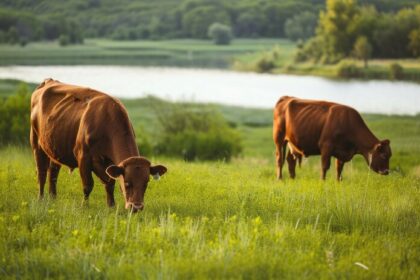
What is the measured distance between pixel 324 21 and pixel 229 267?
62.4m

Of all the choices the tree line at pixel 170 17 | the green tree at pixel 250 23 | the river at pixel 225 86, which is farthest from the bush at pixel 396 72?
the green tree at pixel 250 23

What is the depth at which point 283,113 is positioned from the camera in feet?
48.3

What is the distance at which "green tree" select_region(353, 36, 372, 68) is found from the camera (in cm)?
5353

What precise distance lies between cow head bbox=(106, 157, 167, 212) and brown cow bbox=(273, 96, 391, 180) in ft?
20.5

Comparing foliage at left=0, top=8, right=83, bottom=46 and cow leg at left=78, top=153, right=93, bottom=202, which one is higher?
foliage at left=0, top=8, right=83, bottom=46

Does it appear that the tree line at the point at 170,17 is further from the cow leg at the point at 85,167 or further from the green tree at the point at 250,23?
the cow leg at the point at 85,167

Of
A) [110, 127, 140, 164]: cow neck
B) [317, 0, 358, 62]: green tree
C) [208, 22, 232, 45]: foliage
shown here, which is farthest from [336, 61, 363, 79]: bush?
[110, 127, 140, 164]: cow neck

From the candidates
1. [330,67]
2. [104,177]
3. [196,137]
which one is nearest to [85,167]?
[104,177]

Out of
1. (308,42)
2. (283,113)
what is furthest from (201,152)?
(308,42)

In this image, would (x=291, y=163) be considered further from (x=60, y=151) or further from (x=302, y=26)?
(x=302, y=26)

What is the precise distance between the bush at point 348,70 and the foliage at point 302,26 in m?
19.3

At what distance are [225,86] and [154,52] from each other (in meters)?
26.0

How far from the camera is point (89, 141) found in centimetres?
880

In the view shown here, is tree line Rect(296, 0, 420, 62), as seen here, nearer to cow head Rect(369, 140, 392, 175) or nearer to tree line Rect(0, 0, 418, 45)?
tree line Rect(0, 0, 418, 45)
